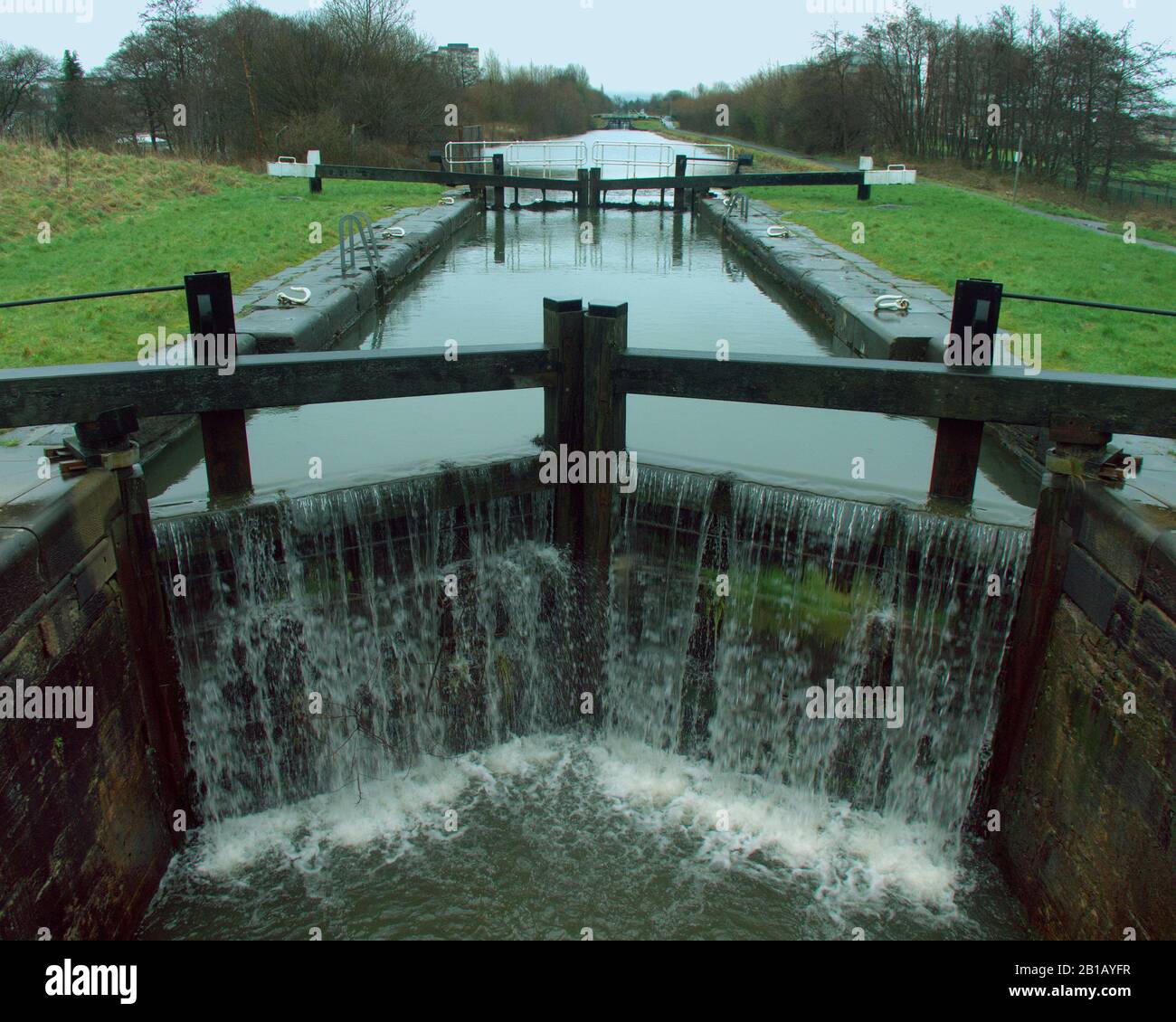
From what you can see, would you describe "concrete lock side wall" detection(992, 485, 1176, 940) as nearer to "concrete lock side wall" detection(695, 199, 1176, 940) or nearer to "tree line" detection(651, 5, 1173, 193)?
"concrete lock side wall" detection(695, 199, 1176, 940)

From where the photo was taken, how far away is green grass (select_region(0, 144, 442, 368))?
8.30 metres

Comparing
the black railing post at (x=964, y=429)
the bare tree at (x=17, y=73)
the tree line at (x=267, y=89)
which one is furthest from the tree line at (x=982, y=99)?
the bare tree at (x=17, y=73)

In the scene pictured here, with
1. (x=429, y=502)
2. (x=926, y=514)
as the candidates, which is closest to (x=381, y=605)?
(x=429, y=502)

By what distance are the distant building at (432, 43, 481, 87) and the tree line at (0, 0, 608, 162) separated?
0.28 meters

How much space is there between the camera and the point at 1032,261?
Answer: 495 inches

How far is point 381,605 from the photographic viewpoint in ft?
18.2

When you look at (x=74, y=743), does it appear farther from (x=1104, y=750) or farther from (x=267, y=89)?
(x=267, y=89)

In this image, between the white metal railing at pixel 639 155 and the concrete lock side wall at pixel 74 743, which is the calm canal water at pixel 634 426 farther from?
the white metal railing at pixel 639 155

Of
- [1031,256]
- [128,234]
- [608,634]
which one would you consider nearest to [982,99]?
[1031,256]

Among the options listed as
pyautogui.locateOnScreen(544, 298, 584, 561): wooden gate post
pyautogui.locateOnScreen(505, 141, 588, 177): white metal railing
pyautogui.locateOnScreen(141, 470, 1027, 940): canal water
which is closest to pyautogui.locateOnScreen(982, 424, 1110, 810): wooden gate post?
pyautogui.locateOnScreen(141, 470, 1027, 940): canal water

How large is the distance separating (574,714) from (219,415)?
2747 millimetres

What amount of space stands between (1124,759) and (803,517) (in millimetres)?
1914

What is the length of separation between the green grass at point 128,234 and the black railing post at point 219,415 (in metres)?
2.50
